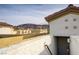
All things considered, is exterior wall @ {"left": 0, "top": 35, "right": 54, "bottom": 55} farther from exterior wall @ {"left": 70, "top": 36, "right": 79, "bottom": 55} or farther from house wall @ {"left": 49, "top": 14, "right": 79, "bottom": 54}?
exterior wall @ {"left": 70, "top": 36, "right": 79, "bottom": 55}

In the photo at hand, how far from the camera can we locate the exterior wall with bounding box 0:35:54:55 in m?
2.02

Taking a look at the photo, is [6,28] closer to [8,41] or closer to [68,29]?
[8,41]

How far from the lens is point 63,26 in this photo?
2.03 meters

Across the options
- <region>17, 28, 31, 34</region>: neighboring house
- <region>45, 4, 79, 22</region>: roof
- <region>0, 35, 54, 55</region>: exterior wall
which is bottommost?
<region>0, 35, 54, 55</region>: exterior wall

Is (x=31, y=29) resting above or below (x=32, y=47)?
above

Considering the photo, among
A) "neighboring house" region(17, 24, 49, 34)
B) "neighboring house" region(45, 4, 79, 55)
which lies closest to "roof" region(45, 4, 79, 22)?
"neighboring house" region(45, 4, 79, 55)

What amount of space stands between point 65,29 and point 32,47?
446mm

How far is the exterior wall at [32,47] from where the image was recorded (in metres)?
2.02

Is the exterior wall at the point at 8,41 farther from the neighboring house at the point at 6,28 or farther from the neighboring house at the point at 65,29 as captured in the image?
the neighboring house at the point at 65,29

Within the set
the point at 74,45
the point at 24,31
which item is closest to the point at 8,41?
the point at 24,31

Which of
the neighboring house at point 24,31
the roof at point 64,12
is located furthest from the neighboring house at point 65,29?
the neighboring house at point 24,31
